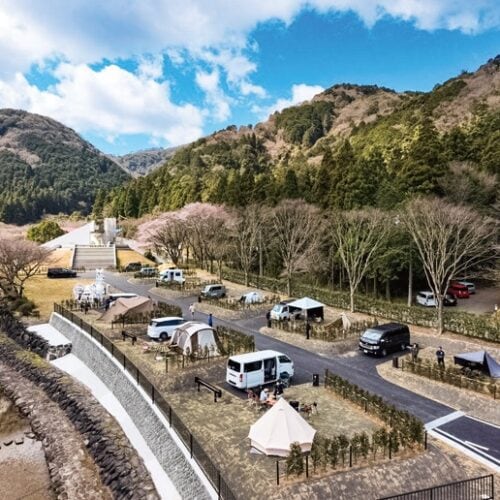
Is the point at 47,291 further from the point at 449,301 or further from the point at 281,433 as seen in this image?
the point at 449,301

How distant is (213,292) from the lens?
34281mm

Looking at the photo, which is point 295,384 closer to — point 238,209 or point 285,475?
point 285,475

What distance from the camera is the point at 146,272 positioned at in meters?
47.0

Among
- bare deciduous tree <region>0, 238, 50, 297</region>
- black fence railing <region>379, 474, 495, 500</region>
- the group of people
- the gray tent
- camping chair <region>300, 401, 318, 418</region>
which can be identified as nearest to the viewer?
black fence railing <region>379, 474, 495, 500</region>

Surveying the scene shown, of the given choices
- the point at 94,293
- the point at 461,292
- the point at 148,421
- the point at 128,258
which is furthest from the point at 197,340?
the point at 128,258

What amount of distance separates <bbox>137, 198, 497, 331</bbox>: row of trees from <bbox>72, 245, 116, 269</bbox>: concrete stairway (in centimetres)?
978

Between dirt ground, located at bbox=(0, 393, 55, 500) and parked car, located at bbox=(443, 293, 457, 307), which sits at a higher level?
parked car, located at bbox=(443, 293, 457, 307)

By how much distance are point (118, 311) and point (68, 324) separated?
4.47 meters

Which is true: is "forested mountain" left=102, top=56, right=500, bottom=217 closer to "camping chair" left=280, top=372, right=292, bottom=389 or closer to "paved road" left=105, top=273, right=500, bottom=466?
"paved road" left=105, top=273, right=500, bottom=466

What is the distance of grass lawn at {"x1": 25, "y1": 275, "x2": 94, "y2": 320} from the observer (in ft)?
112

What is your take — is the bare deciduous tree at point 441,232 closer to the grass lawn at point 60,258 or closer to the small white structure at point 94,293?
the small white structure at point 94,293

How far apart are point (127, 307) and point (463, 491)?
19846mm

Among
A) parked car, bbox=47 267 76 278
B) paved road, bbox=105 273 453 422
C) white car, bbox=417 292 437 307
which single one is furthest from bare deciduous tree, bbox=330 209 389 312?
parked car, bbox=47 267 76 278

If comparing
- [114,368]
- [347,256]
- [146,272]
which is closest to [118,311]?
[114,368]
